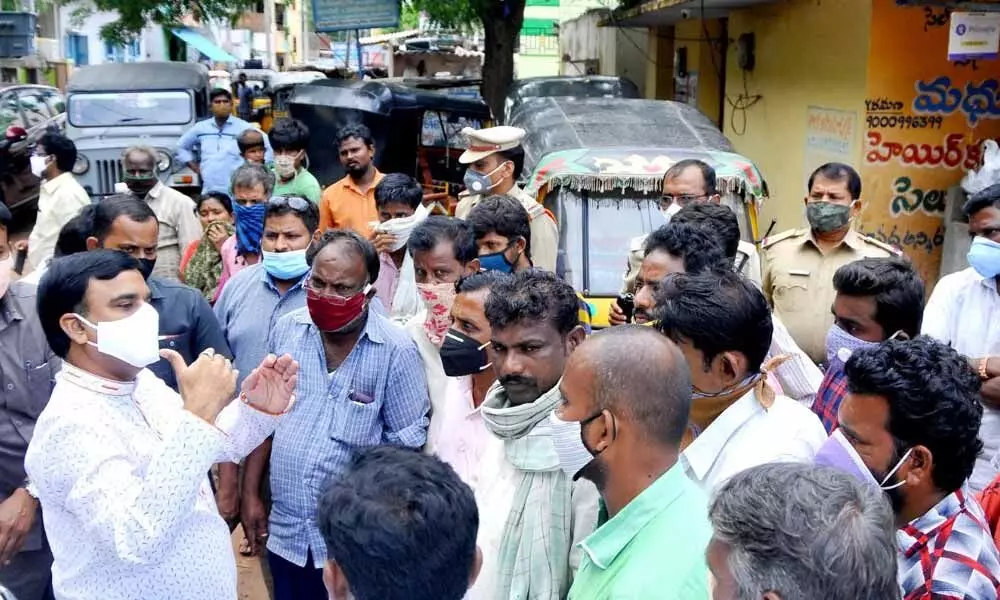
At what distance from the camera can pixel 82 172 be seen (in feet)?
35.8

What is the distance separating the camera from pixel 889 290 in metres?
3.05

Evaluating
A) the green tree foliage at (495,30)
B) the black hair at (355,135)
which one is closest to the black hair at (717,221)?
the black hair at (355,135)

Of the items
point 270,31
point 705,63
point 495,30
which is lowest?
point 705,63

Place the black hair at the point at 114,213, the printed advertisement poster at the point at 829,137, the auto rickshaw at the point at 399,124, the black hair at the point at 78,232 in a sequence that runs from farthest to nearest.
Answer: the auto rickshaw at the point at 399,124 < the printed advertisement poster at the point at 829,137 < the black hair at the point at 78,232 < the black hair at the point at 114,213

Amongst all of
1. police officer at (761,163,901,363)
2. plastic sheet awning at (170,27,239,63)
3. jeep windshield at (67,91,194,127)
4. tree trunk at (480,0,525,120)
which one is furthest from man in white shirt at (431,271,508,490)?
plastic sheet awning at (170,27,239,63)

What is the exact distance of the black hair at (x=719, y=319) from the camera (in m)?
2.52

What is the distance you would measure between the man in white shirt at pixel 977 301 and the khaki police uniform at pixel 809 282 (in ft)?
2.12

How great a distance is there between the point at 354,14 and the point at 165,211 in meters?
11.4

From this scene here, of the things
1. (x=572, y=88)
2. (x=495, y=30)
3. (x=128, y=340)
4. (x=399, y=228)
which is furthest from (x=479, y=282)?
(x=495, y=30)

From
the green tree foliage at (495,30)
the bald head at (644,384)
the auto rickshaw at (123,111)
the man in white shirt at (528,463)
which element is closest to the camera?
the bald head at (644,384)

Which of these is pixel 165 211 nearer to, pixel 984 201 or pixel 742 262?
pixel 742 262

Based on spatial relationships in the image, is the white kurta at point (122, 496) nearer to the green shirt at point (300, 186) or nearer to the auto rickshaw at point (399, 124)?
the green shirt at point (300, 186)

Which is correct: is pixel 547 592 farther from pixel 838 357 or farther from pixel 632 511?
pixel 838 357

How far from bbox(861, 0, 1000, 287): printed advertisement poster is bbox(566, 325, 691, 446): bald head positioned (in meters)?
7.50
